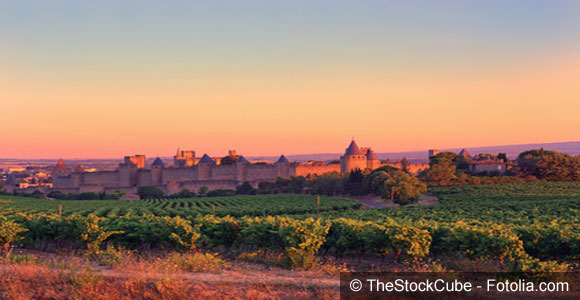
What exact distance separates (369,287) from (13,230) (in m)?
7.78

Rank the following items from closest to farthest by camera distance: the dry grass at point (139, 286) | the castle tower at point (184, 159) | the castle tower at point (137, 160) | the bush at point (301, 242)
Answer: the dry grass at point (139, 286), the bush at point (301, 242), the castle tower at point (137, 160), the castle tower at point (184, 159)

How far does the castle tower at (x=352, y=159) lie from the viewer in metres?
60.1

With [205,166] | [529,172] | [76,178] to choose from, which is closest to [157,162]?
[205,166]

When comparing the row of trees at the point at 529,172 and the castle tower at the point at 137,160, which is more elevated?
the castle tower at the point at 137,160

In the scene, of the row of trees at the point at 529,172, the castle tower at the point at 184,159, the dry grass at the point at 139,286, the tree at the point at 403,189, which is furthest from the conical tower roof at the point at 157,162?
the dry grass at the point at 139,286

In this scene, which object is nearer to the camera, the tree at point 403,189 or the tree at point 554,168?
the tree at point 403,189

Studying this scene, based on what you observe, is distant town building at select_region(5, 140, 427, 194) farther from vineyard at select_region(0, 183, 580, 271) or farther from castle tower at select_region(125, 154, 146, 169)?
vineyard at select_region(0, 183, 580, 271)

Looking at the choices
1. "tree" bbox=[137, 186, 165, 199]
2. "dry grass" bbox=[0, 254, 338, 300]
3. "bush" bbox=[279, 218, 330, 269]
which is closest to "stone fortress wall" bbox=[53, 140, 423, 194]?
"tree" bbox=[137, 186, 165, 199]

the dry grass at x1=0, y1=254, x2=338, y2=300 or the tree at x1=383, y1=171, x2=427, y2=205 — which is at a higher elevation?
the dry grass at x1=0, y1=254, x2=338, y2=300

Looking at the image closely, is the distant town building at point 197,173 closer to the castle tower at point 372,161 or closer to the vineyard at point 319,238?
the castle tower at point 372,161

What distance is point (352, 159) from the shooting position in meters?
60.3

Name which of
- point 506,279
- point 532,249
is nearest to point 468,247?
point 532,249

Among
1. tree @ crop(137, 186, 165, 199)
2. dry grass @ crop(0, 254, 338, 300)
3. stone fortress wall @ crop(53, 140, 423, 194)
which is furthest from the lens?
stone fortress wall @ crop(53, 140, 423, 194)

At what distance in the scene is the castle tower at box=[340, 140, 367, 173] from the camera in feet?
197
